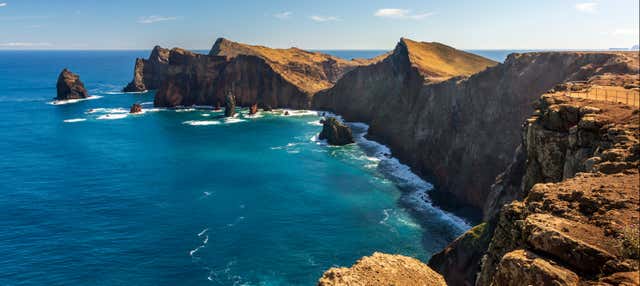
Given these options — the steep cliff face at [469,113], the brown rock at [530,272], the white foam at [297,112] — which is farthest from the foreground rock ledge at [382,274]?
the white foam at [297,112]

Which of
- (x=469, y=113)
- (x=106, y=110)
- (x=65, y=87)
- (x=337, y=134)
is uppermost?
(x=65, y=87)

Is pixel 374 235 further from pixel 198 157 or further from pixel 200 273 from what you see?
pixel 198 157

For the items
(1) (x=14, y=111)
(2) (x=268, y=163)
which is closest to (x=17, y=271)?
(2) (x=268, y=163)

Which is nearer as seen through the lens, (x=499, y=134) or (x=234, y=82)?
(x=499, y=134)

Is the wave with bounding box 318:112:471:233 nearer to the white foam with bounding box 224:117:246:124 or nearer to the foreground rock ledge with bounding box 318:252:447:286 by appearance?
the white foam with bounding box 224:117:246:124

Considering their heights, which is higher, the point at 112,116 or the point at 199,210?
the point at 112,116

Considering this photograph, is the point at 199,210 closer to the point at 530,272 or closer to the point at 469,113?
the point at 469,113

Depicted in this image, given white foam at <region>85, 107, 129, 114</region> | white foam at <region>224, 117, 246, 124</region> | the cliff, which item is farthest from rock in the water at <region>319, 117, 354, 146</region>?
white foam at <region>85, 107, 129, 114</region>

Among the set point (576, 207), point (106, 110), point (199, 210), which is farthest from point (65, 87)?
point (576, 207)

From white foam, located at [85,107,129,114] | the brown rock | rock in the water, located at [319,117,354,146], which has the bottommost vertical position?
rock in the water, located at [319,117,354,146]
